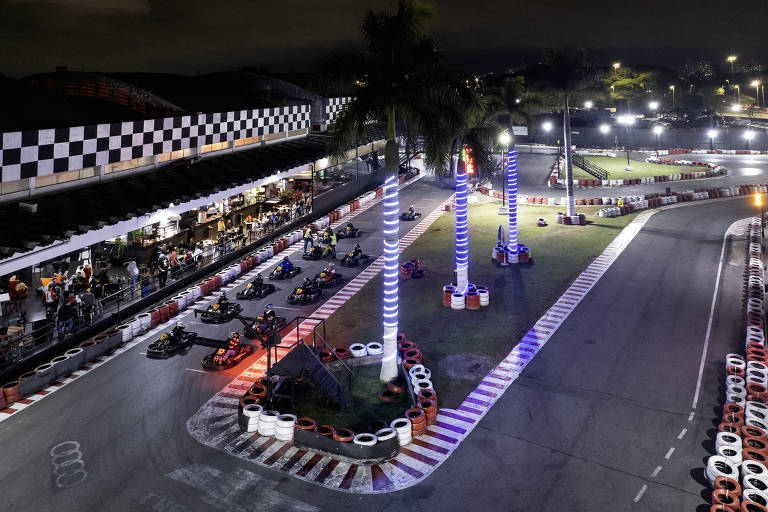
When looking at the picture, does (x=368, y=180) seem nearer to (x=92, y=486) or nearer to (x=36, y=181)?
(x=36, y=181)

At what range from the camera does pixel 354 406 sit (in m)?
16.7

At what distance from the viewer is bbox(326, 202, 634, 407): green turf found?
20.0 meters

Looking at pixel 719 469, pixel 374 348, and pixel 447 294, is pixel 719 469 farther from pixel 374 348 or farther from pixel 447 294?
pixel 447 294

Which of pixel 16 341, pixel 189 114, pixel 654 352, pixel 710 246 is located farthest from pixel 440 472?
pixel 710 246

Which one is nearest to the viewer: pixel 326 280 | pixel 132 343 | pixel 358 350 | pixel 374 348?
pixel 358 350

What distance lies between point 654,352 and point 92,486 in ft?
56.9

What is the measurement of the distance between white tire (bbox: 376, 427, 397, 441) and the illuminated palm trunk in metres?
3.23

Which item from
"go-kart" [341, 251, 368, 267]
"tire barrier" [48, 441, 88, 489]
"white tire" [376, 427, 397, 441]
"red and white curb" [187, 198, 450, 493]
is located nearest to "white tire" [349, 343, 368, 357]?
"red and white curb" [187, 198, 450, 493]

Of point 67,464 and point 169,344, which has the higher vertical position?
point 169,344

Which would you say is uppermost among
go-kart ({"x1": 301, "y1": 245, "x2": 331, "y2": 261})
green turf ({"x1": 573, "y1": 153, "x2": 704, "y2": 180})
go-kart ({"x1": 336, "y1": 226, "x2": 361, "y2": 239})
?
green turf ({"x1": 573, "y1": 153, "x2": 704, "y2": 180})

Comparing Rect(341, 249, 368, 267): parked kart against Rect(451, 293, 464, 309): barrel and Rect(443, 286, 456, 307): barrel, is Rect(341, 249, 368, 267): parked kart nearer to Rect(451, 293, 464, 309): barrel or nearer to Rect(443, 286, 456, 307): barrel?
Rect(443, 286, 456, 307): barrel

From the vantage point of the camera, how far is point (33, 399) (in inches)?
676

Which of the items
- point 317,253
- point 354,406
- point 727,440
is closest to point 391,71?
point 354,406

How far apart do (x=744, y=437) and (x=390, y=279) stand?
1003 cm
